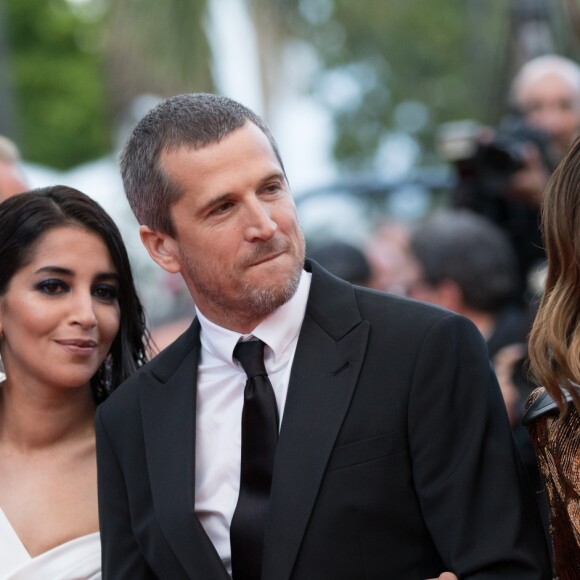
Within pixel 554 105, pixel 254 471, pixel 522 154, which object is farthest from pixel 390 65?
pixel 254 471

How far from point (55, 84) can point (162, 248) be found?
2676 cm

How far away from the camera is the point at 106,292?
400cm

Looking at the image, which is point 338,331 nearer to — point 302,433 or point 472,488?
point 302,433

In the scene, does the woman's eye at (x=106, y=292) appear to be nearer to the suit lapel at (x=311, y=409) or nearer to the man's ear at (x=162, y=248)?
the man's ear at (x=162, y=248)

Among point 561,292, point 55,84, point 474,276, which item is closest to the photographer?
point 561,292

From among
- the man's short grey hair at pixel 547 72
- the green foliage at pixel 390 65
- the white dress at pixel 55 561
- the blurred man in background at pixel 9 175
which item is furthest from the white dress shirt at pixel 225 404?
the green foliage at pixel 390 65

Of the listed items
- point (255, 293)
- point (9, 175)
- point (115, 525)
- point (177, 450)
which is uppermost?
point (255, 293)

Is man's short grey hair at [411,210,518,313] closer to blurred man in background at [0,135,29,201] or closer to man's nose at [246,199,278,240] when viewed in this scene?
blurred man in background at [0,135,29,201]

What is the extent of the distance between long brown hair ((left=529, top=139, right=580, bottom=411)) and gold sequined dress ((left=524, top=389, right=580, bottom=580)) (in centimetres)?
7

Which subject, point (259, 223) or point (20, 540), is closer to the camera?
point (259, 223)

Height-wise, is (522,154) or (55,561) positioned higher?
(522,154)

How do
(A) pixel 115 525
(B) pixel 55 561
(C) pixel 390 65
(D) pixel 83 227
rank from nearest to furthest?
(A) pixel 115 525, (B) pixel 55 561, (D) pixel 83 227, (C) pixel 390 65

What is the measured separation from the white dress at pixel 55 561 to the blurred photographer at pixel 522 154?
245cm

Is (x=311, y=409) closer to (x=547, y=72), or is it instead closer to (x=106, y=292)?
(x=106, y=292)
